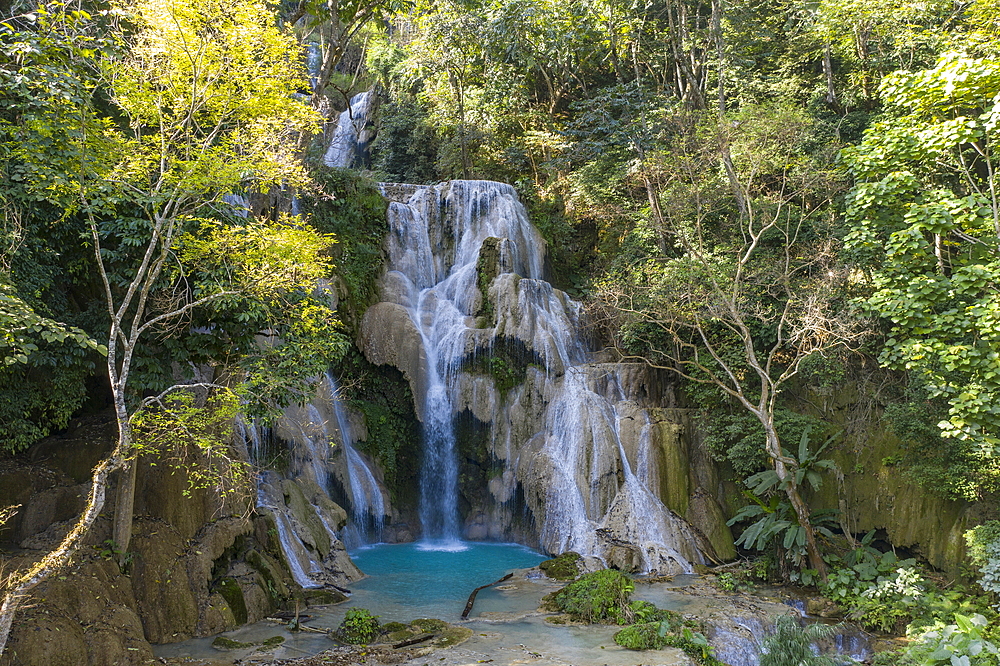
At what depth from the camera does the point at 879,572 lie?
1109 cm

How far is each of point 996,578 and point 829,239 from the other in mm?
7721

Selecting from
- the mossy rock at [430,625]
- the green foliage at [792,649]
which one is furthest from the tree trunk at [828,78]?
the mossy rock at [430,625]

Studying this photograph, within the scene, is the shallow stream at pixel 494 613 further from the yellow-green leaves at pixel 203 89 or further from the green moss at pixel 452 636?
the yellow-green leaves at pixel 203 89

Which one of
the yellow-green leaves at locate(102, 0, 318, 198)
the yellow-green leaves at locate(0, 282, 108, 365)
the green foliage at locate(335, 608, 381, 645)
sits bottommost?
the green foliage at locate(335, 608, 381, 645)

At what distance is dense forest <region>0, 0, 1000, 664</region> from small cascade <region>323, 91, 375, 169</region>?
363 inches

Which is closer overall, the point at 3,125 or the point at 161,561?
the point at 3,125

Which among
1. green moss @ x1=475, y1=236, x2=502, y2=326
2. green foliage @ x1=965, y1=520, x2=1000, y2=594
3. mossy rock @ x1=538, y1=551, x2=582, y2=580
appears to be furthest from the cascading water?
green foliage @ x1=965, y1=520, x2=1000, y2=594

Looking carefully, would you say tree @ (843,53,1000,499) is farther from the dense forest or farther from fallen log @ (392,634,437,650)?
fallen log @ (392,634,437,650)

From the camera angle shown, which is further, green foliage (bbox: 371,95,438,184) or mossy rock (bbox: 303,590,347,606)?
green foliage (bbox: 371,95,438,184)

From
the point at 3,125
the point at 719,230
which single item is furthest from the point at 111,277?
the point at 719,230

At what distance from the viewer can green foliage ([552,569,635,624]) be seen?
9.68 metres

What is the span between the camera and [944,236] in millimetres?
11188

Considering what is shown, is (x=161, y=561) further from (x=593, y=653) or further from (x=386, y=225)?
(x=386, y=225)

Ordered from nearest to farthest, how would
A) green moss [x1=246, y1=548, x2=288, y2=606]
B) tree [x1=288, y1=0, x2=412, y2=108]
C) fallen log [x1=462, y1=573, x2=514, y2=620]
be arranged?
green moss [x1=246, y1=548, x2=288, y2=606] < fallen log [x1=462, y1=573, x2=514, y2=620] < tree [x1=288, y1=0, x2=412, y2=108]
